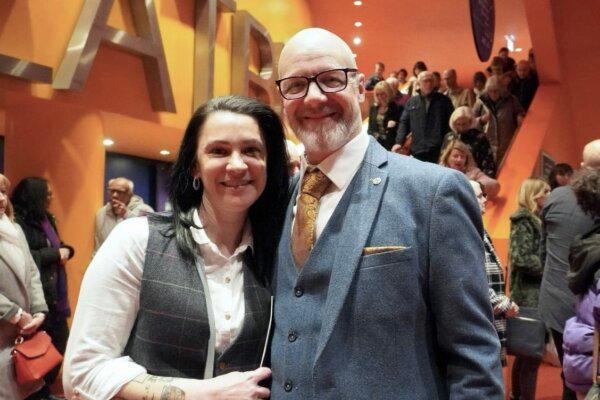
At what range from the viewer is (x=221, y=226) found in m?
1.93

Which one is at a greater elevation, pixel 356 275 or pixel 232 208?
pixel 232 208

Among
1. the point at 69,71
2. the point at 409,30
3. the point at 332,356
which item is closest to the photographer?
the point at 332,356

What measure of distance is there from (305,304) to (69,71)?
182 inches

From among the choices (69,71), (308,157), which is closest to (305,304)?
(308,157)

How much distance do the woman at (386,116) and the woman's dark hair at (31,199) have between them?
14.7ft

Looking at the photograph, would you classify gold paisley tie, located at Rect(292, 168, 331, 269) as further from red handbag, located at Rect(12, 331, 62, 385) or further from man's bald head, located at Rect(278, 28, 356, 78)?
red handbag, located at Rect(12, 331, 62, 385)

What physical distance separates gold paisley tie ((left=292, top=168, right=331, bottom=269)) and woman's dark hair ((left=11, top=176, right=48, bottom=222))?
147 inches

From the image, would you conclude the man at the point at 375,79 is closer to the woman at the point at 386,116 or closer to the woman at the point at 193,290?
the woman at the point at 386,116

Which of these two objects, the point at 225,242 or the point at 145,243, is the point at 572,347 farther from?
the point at 145,243

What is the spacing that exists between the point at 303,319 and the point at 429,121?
238 inches

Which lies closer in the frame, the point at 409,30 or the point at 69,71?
the point at 69,71

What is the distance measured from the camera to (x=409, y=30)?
15547 millimetres

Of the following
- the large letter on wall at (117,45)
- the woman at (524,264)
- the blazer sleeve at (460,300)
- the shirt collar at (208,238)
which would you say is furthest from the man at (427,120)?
the blazer sleeve at (460,300)

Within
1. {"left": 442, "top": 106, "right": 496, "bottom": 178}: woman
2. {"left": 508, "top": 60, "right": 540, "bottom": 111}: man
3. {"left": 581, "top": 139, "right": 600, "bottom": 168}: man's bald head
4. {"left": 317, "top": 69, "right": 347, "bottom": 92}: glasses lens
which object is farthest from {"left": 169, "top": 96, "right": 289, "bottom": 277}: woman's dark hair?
{"left": 508, "top": 60, "right": 540, "bottom": 111}: man
